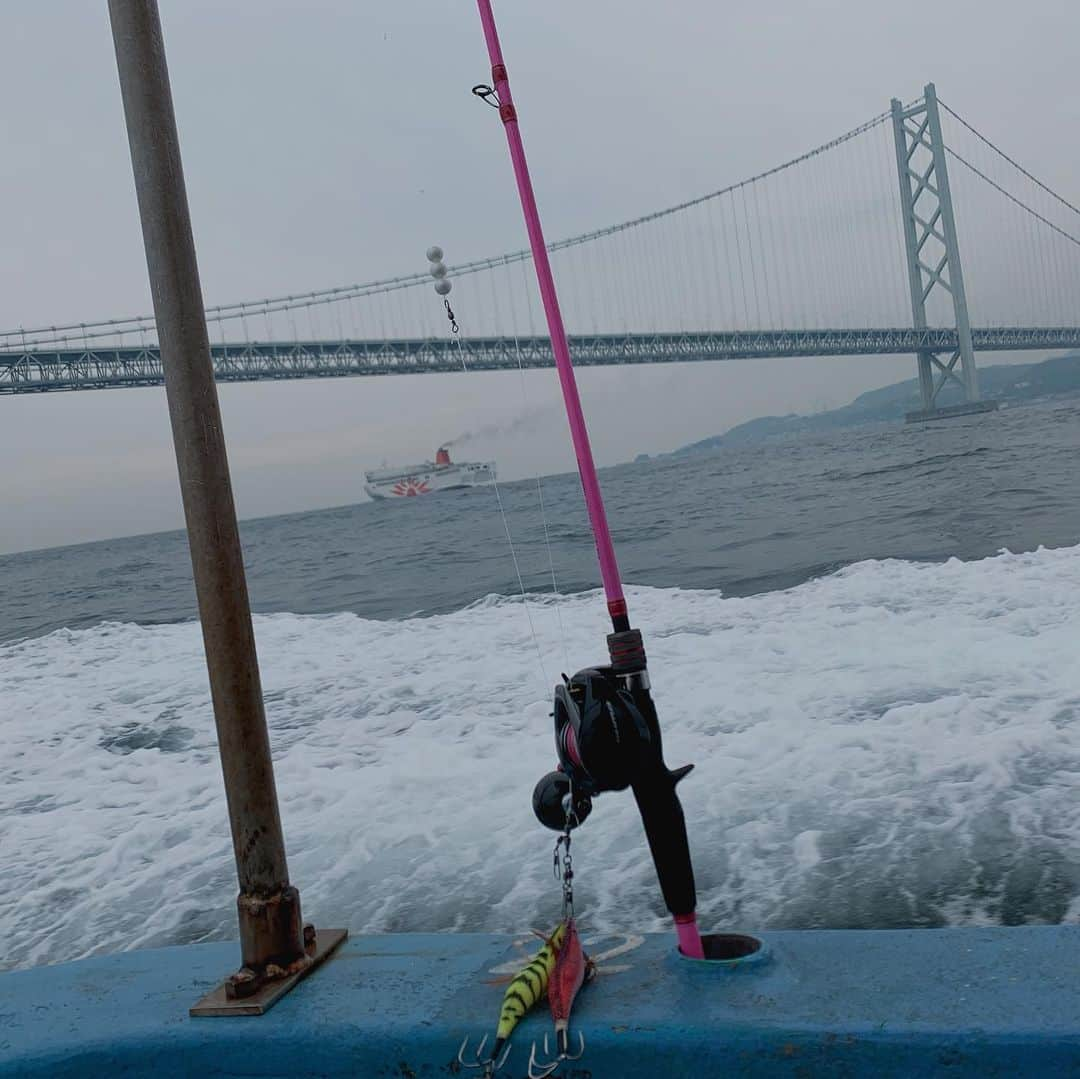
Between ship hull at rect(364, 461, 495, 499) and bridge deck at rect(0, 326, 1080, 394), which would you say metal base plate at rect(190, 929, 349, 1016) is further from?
ship hull at rect(364, 461, 495, 499)

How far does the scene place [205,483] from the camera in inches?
64.1

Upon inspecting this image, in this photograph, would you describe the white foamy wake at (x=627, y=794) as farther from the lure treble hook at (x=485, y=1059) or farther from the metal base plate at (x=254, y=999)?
the lure treble hook at (x=485, y=1059)

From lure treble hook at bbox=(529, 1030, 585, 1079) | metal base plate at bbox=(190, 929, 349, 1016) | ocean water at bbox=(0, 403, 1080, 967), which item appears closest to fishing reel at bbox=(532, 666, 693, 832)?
lure treble hook at bbox=(529, 1030, 585, 1079)

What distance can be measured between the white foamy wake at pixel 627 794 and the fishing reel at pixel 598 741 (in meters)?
0.99

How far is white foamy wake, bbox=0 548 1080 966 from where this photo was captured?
2480 mm

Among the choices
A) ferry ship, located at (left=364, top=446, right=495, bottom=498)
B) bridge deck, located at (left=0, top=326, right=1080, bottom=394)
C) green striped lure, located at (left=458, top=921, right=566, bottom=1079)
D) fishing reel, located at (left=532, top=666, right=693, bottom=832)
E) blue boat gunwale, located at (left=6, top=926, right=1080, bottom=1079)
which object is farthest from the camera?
ferry ship, located at (left=364, top=446, right=495, bottom=498)

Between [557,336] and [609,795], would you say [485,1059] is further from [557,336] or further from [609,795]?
[609,795]

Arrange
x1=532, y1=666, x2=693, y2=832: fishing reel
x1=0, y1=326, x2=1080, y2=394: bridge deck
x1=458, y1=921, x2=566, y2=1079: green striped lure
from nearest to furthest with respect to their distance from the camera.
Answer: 1. x1=458, y1=921, x2=566, y2=1079: green striped lure
2. x1=532, y1=666, x2=693, y2=832: fishing reel
3. x1=0, y1=326, x2=1080, y2=394: bridge deck

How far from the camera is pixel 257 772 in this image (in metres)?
1.66

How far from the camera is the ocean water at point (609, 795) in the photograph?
8.25 ft

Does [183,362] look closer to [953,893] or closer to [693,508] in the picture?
[953,893]

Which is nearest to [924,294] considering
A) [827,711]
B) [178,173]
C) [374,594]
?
[374,594]

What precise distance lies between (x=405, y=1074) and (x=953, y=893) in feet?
4.66

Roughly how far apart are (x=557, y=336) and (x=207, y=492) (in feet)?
1.92
